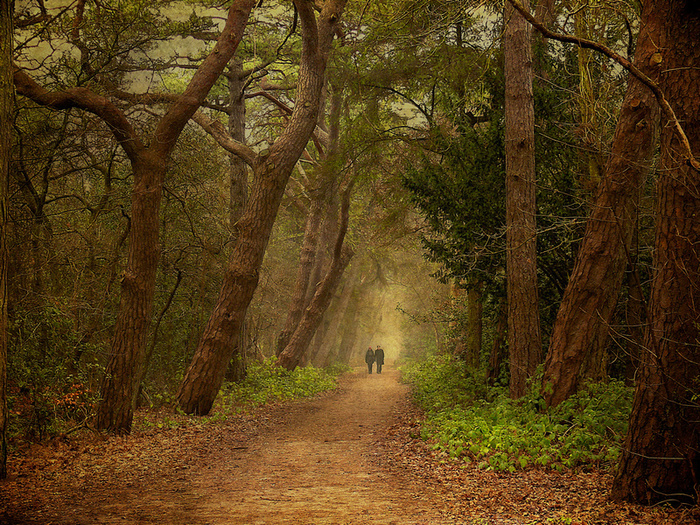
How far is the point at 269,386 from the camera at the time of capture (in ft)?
50.8

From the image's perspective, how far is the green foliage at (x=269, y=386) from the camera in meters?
13.0

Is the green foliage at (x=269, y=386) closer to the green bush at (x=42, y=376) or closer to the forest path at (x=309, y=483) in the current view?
the forest path at (x=309, y=483)

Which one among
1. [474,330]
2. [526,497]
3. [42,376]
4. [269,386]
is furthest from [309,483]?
[269,386]

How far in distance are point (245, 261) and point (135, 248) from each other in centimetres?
264

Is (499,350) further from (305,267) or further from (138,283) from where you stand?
(305,267)

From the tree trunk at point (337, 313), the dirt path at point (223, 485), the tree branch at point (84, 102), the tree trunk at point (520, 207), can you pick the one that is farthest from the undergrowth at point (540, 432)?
the tree trunk at point (337, 313)

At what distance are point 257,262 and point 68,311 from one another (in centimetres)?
385

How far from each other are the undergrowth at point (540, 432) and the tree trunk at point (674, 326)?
1158 mm

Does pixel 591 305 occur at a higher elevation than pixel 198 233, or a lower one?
lower

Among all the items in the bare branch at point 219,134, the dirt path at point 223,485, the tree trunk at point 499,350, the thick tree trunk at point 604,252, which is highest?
the bare branch at point 219,134

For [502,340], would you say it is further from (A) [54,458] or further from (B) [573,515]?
(A) [54,458]

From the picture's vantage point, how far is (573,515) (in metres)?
4.64

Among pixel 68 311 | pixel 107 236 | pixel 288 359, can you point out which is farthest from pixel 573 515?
pixel 288 359

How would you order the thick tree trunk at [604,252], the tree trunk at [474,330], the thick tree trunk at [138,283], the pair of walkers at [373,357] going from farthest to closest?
the pair of walkers at [373,357], the tree trunk at [474,330], the thick tree trunk at [138,283], the thick tree trunk at [604,252]
